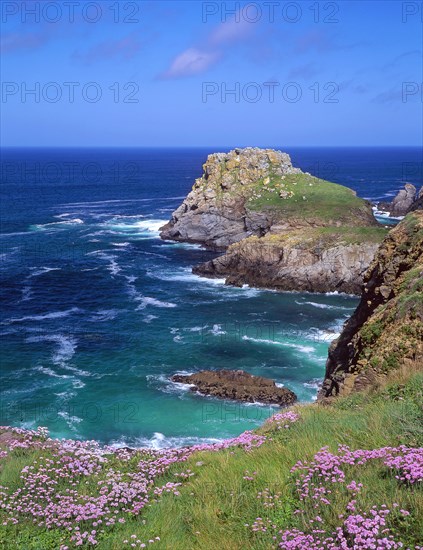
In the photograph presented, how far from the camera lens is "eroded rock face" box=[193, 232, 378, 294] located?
236ft

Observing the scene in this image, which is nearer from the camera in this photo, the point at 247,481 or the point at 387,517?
the point at 387,517

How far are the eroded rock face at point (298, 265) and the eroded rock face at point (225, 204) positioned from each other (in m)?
14.6

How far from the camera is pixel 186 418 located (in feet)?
127

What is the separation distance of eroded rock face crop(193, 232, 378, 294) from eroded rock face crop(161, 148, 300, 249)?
14640 mm

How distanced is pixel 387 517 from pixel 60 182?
203 meters

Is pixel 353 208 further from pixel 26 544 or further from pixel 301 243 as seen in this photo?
pixel 26 544

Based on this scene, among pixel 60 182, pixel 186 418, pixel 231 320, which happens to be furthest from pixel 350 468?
pixel 60 182

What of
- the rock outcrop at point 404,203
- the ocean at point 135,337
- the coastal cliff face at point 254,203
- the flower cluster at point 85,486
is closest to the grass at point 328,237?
the coastal cliff face at point 254,203

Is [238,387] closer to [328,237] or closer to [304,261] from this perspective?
[304,261]

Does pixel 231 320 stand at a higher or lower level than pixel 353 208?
lower

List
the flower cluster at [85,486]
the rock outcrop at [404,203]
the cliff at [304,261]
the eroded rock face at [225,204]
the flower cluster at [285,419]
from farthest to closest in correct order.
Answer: the rock outcrop at [404,203], the eroded rock face at [225,204], the cliff at [304,261], the flower cluster at [285,419], the flower cluster at [85,486]

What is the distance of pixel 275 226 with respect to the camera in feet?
291

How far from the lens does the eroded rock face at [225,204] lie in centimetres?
9700

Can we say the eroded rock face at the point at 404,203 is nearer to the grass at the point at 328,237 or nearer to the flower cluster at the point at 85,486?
the grass at the point at 328,237
